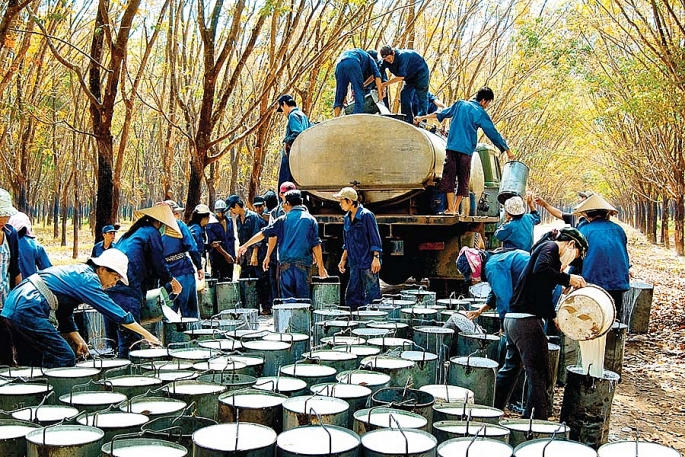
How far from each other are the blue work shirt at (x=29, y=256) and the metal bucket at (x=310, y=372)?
3.16m

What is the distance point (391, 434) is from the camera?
114 inches

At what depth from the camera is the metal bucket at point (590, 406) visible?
4.14m

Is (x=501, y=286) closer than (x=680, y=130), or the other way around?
(x=501, y=286)

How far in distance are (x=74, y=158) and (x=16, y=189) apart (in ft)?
9.99

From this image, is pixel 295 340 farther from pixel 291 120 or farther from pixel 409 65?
pixel 409 65

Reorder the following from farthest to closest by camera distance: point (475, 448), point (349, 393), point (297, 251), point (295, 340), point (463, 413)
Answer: point (297, 251)
point (295, 340)
point (349, 393)
point (463, 413)
point (475, 448)

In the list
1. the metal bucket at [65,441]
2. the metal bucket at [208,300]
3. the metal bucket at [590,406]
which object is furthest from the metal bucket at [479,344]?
the metal bucket at [208,300]

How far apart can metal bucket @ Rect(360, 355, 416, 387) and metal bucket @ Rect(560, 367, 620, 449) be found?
3.23ft

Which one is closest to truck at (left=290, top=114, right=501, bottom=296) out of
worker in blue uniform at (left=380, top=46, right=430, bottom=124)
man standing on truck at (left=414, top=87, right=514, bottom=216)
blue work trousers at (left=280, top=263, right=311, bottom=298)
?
man standing on truck at (left=414, top=87, right=514, bottom=216)

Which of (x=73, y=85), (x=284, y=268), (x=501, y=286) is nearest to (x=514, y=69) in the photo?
(x=73, y=85)

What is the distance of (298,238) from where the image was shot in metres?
7.26

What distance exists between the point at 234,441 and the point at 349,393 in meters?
0.82

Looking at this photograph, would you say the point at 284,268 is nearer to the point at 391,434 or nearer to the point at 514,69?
the point at 391,434

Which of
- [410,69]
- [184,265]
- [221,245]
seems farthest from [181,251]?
[410,69]
